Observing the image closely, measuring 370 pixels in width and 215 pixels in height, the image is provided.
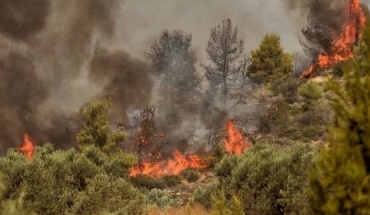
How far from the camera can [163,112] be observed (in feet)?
199

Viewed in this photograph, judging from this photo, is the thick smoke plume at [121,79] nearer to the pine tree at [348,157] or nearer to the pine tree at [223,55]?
the pine tree at [223,55]

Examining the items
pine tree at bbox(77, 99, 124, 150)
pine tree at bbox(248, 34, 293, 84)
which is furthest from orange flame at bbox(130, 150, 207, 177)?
pine tree at bbox(248, 34, 293, 84)

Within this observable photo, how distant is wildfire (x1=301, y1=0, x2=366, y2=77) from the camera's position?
5884 centimetres

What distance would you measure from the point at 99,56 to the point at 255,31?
82.9 feet

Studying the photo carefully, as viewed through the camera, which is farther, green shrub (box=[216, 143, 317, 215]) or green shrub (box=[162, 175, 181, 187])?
green shrub (box=[162, 175, 181, 187])

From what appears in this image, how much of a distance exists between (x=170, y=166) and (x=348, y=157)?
138 ft

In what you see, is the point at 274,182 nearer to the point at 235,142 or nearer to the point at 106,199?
the point at 106,199

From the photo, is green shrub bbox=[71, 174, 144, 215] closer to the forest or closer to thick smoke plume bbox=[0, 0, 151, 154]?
the forest

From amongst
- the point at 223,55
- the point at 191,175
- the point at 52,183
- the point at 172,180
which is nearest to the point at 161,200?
the point at 52,183

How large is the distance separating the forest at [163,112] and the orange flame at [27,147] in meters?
0.25

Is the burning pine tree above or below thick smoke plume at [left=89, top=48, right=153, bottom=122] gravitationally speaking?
below

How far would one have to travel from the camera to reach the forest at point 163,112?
17.0 meters

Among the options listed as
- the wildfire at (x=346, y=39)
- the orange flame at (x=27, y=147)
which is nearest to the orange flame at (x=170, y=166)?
the orange flame at (x=27, y=147)

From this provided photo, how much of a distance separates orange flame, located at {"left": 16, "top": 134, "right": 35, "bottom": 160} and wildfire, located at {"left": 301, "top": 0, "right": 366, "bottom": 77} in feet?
111
